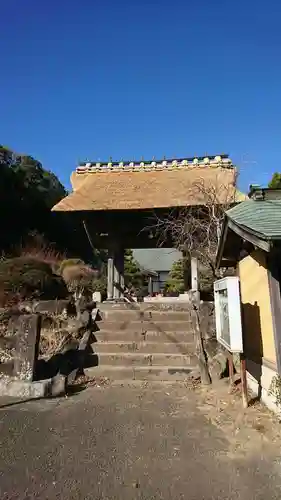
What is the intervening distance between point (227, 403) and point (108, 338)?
→ 3.20 metres

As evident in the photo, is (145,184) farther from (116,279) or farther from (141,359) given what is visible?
(141,359)

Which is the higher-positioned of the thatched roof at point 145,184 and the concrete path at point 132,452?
the thatched roof at point 145,184

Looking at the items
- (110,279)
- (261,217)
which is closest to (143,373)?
(261,217)

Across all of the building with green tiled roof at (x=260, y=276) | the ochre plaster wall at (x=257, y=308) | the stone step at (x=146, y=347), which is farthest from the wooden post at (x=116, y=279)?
the ochre plaster wall at (x=257, y=308)

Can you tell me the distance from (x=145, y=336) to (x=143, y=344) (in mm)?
304

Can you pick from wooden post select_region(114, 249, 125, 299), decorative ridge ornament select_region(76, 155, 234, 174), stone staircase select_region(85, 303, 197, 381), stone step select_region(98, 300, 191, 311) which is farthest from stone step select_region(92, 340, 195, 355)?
decorative ridge ornament select_region(76, 155, 234, 174)

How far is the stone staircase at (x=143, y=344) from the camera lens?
6035mm

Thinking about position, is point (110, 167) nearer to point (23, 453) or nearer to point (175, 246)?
point (175, 246)

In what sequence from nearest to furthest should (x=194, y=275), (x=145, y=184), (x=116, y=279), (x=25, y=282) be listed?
1. (x=25, y=282)
2. (x=194, y=275)
3. (x=116, y=279)
4. (x=145, y=184)

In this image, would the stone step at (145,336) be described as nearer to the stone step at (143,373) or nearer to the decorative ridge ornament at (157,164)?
the stone step at (143,373)

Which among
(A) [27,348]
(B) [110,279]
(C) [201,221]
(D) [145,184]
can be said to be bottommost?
(A) [27,348]

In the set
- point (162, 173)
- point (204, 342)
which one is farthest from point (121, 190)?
point (204, 342)

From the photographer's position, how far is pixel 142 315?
7734mm

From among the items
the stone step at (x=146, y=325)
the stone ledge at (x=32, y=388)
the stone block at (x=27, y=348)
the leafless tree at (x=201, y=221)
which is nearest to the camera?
the stone ledge at (x=32, y=388)
